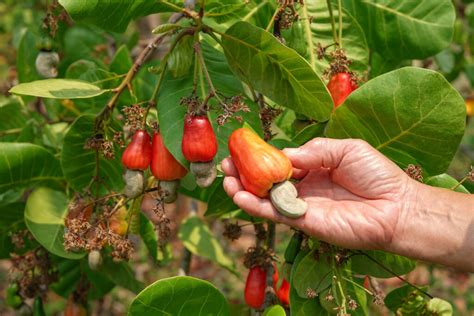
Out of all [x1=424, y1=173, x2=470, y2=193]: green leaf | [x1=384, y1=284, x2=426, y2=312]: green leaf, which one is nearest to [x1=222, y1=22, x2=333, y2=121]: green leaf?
[x1=424, y1=173, x2=470, y2=193]: green leaf

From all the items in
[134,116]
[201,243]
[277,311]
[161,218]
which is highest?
[134,116]

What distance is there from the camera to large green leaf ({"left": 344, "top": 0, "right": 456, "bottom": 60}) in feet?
6.19

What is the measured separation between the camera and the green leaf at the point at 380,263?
1.73m

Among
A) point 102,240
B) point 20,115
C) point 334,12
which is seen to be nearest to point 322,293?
point 102,240

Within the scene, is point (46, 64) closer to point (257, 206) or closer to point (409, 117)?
point (257, 206)

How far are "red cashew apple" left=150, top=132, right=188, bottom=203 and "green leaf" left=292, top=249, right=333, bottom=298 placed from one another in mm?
374

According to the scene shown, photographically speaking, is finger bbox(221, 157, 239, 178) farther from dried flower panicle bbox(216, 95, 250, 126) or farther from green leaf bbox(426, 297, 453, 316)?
green leaf bbox(426, 297, 453, 316)

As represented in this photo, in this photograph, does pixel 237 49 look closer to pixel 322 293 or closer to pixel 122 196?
pixel 122 196

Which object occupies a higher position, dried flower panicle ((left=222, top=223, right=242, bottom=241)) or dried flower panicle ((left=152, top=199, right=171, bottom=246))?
dried flower panicle ((left=152, top=199, right=171, bottom=246))

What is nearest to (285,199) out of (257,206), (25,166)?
(257,206)

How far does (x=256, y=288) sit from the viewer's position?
5.96ft

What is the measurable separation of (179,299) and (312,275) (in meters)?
0.35

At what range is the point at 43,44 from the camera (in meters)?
2.05

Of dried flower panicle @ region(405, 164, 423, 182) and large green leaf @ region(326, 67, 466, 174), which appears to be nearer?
large green leaf @ region(326, 67, 466, 174)
